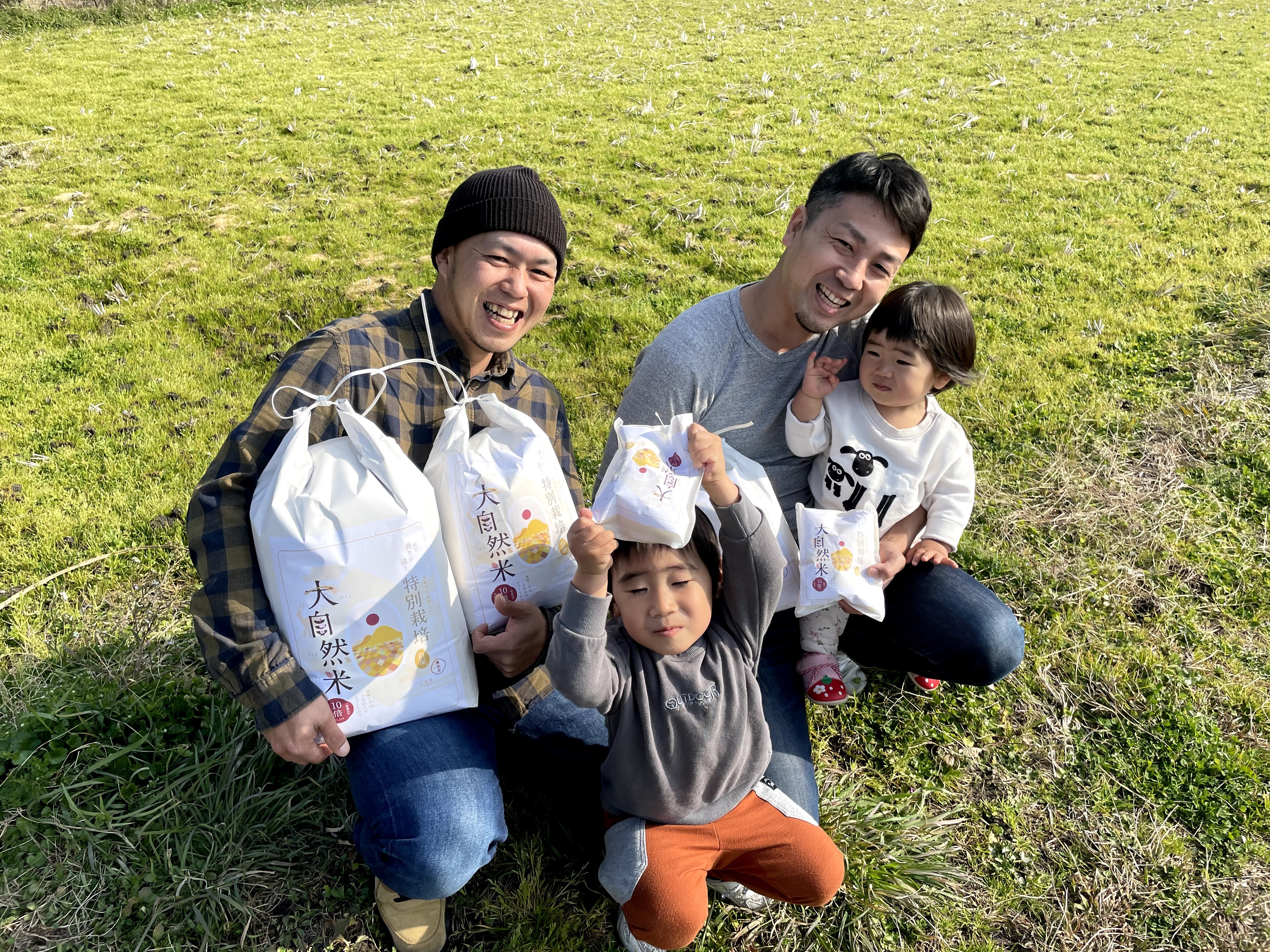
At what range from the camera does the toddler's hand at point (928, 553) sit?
3420 mm

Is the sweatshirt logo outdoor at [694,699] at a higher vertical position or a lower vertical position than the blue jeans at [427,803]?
higher

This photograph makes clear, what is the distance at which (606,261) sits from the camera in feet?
24.0

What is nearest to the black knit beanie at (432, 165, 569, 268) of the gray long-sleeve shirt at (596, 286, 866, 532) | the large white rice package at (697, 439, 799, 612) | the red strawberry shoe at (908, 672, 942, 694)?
the gray long-sleeve shirt at (596, 286, 866, 532)

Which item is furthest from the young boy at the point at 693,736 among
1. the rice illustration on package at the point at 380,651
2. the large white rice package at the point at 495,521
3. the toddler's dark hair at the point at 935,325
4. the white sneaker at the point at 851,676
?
the toddler's dark hair at the point at 935,325

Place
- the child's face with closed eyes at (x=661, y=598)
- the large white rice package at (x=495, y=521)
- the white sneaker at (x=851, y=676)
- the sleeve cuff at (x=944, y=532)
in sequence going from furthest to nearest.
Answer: the white sneaker at (x=851, y=676), the sleeve cuff at (x=944, y=532), the large white rice package at (x=495, y=521), the child's face with closed eyes at (x=661, y=598)

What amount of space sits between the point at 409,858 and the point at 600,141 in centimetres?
926

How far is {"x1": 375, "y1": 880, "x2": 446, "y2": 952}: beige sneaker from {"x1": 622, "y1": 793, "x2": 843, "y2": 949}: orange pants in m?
0.68

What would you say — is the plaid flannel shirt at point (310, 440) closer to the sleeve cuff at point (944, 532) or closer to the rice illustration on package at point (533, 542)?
the rice illustration on package at point (533, 542)

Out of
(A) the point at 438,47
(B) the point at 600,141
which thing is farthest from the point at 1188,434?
(A) the point at 438,47

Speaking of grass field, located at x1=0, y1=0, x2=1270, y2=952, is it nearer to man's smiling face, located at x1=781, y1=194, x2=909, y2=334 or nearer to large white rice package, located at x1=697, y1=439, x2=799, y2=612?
large white rice package, located at x1=697, y1=439, x2=799, y2=612

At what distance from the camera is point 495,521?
8.87 feet

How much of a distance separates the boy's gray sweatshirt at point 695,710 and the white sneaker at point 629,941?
468 mm

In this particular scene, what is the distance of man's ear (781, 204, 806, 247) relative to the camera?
3426 millimetres

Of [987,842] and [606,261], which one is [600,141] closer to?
[606,261]
